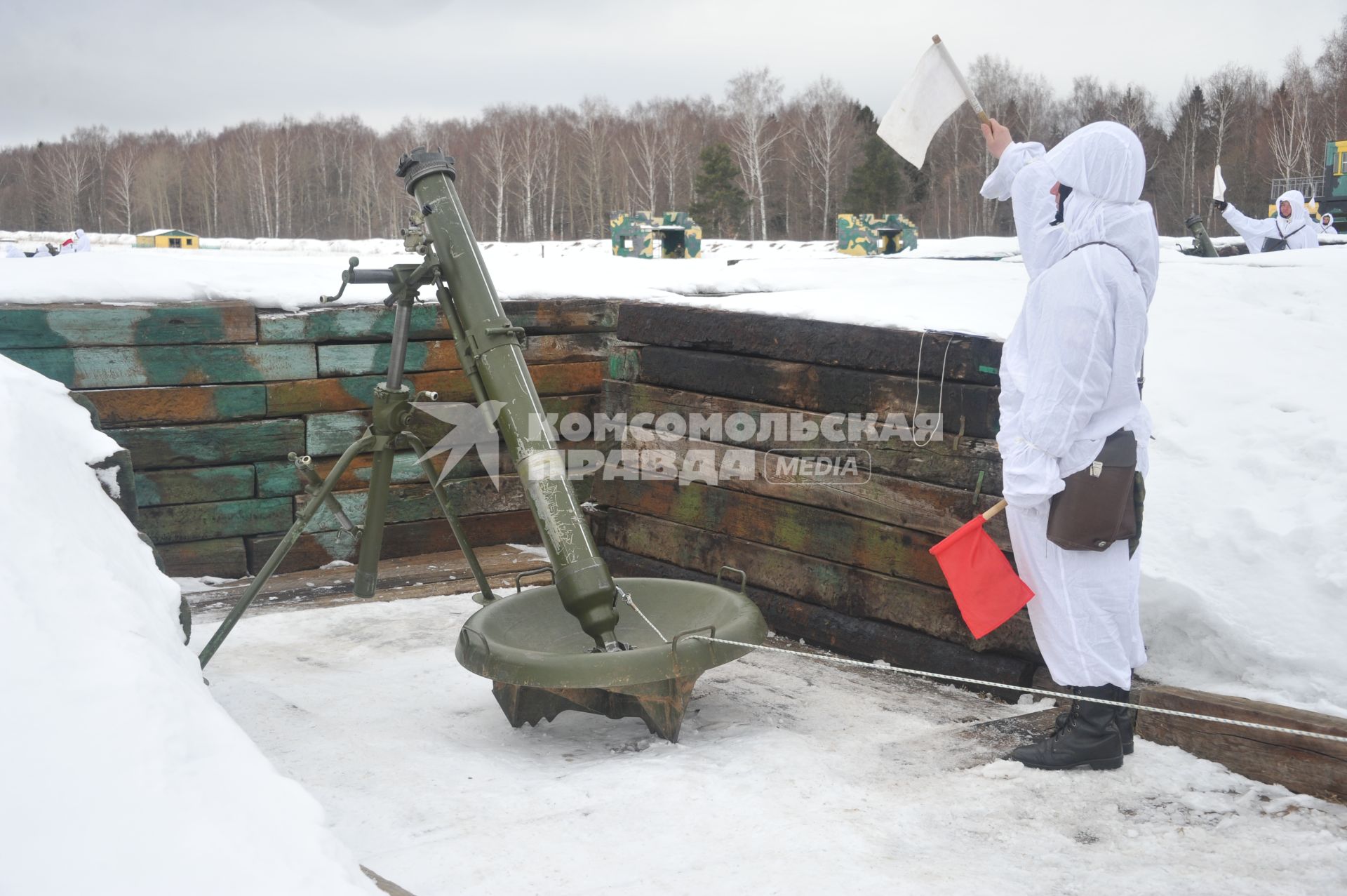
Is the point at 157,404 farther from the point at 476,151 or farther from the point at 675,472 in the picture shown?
the point at 476,151

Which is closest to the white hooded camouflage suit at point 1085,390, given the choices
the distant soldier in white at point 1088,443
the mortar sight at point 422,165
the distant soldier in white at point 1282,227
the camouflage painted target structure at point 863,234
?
the distant soldier in white at point 1088,443

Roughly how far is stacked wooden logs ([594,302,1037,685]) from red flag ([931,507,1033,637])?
0.45 m

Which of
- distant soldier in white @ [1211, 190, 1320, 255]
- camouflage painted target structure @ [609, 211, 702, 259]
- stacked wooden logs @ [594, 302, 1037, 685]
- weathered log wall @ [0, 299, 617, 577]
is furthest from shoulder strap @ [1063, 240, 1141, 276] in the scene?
camouflage painted target structure @ [609, 211, 702, 259]

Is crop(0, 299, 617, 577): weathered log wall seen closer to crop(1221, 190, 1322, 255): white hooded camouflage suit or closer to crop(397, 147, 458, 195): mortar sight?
crop(397, 147, 458, 195): mortar sight

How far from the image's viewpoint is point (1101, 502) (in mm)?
3258

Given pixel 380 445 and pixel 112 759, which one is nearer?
pixel 112 759

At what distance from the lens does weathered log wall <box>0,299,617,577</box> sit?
5156 mm

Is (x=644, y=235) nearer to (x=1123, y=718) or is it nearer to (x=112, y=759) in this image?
(x=1123, y=718)

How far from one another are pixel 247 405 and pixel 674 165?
130ft

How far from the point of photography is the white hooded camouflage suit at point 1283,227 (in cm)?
1414

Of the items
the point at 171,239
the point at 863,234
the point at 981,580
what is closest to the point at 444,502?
the point at 981,580

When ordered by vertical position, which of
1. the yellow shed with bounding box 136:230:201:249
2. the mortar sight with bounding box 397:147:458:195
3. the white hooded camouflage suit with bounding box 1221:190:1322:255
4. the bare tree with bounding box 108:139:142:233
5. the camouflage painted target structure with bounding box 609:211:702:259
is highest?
the bare tree with bounding box 108:139:142:233

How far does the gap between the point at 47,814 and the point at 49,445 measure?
1.27m

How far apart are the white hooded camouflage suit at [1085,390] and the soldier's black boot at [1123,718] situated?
40 mm
